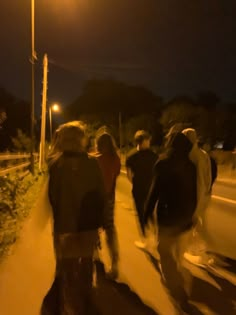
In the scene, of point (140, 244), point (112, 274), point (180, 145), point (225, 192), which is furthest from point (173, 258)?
point (225, 192)

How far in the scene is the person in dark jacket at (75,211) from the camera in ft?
13.9

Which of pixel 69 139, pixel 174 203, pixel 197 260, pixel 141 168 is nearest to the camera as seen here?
pixel 69 139

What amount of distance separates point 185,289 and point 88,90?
98.3 meters

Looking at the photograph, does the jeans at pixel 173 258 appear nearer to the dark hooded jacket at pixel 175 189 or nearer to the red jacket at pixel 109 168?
the dark hooded jacket at pixel 175 189

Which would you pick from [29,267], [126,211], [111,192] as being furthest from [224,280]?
[126,211]

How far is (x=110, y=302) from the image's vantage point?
16.3 ft

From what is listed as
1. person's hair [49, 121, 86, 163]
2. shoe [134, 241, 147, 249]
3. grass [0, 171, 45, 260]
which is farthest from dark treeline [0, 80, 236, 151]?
person's hair [49, 121, 86, 163]

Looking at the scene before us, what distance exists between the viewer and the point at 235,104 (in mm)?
64938

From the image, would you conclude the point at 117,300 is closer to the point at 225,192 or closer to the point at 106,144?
the point at 106,144

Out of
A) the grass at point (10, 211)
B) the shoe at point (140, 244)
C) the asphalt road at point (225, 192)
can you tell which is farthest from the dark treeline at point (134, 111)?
the shoe at point (140, 244)

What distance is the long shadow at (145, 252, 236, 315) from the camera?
4832 millimetres

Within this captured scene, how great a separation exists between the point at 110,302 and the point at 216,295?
3.80 feet

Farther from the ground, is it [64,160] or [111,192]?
[64,160]

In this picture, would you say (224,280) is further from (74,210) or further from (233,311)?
(74,210)
